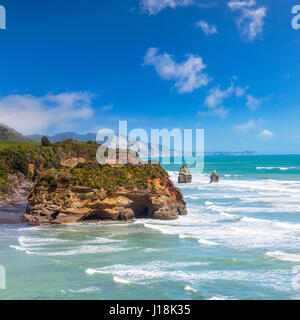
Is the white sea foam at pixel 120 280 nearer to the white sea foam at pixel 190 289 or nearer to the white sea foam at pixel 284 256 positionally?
the white sea foam at pixel 190 289

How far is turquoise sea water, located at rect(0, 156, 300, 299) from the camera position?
13.9 meters

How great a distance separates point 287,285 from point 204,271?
3.84 meters

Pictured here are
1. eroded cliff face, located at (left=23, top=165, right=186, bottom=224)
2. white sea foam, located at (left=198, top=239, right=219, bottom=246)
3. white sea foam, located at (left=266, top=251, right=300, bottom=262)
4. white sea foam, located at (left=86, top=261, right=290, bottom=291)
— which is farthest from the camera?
eroded cliff face, located at (left=23, top=165, right=186, bottom=224)

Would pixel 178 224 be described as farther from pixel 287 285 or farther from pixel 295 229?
pixel 287 285

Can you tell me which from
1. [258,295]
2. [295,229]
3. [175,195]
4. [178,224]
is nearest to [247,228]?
[295,229]

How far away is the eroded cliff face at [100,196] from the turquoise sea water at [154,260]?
5.13 feet

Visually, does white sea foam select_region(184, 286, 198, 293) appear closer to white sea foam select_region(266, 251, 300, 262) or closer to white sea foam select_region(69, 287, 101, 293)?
white sea foam select_region(69, 287, 101, 293)

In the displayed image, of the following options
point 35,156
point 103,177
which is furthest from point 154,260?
point 35,156

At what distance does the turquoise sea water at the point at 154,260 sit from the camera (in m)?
13.9

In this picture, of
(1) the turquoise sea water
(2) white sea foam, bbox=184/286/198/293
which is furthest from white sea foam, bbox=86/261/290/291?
(2) white sea foam, bbox=184/286/198/293

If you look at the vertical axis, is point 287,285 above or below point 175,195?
below

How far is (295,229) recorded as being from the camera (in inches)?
Result: 1017

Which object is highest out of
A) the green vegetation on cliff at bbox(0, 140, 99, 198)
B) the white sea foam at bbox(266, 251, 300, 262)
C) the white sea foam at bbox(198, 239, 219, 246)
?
the green vegetation on cliff at bbox(0, 140, 99, 198)

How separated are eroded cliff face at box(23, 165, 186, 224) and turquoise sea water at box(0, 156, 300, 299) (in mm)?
1563
